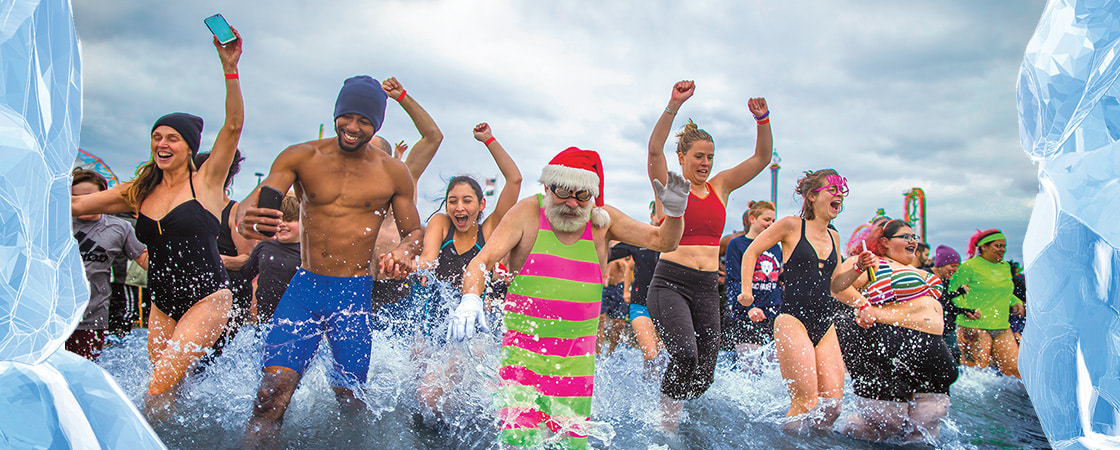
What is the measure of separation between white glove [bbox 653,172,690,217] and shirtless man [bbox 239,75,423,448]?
139 cm

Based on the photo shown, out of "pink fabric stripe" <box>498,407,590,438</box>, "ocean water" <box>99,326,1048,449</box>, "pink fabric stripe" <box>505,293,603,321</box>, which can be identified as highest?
"pink fabric stripe" <box>505,293,603,321</box>

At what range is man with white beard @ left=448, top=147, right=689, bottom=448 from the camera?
2.67m

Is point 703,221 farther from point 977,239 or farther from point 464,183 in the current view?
point 977,239

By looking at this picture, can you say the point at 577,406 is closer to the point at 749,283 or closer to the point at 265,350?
the point at 265,350

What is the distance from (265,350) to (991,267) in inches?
298

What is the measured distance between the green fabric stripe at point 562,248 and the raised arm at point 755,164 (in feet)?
6.74

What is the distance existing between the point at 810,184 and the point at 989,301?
12.5 ft

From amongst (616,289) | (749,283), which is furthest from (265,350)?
(616,289)

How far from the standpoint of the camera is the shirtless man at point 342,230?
328 centimetres

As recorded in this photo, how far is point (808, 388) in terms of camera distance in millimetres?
4242

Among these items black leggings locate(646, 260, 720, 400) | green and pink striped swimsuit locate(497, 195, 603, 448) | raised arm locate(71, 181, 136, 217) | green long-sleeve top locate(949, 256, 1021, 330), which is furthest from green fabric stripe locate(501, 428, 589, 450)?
green long-sleeve top locate(949, 256, 1021, 330)

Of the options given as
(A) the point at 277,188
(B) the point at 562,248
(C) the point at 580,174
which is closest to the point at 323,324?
(A) the point at 277,188

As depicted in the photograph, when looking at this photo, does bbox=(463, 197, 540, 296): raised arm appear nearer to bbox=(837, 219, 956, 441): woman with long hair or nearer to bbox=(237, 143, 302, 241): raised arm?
bbox=(237, 143, 302, 241): raised arm

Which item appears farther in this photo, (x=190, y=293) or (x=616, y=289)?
(x=616, y=289)
